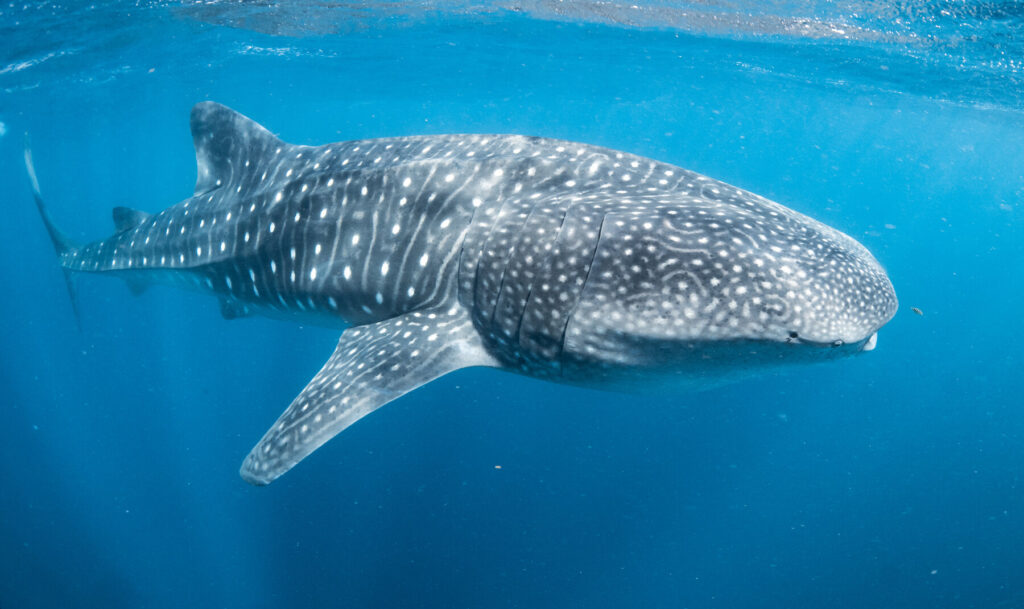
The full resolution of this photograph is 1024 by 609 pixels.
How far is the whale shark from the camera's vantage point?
3340 millimetres

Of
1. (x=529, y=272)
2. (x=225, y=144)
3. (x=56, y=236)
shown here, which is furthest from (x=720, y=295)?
(x=56, y=236)

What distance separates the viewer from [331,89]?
99.4 ft

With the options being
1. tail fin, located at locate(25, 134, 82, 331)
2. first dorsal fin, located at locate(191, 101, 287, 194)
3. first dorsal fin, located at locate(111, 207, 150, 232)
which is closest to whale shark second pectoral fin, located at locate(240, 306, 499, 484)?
first dorsal fin, located at locate(191, 101, 287, 194)

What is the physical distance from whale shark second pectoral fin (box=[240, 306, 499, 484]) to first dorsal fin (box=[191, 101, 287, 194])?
2.98 metres

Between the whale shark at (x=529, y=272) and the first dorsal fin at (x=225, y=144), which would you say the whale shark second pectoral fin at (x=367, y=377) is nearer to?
the whale shark at (x=529, y=272)

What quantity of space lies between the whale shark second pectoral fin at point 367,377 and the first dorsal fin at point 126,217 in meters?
5.40

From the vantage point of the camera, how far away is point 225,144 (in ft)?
21.8

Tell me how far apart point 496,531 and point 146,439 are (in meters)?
9.91

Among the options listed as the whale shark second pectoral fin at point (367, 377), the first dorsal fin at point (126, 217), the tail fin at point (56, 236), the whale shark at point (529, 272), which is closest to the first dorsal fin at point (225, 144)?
the whale shark at point (529, 272)

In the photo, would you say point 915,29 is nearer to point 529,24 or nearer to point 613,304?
point 529,24

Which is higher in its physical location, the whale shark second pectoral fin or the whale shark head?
the whale shark head

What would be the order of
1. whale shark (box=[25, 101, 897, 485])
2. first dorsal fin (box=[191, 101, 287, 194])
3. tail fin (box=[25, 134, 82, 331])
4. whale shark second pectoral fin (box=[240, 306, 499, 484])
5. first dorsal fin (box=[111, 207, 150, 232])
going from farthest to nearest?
1. tail fin (box=[25, 134, 82, 331])
2. first dorsal fin (box=[111, 207, 150, 232])
3. first dorsal fin (box=[191, 101, 287, 194])
4. whale shark second pectoral fin (box=[240, 306, 499, 484])
5. whale shark (box=[25, 101, 897, 485])

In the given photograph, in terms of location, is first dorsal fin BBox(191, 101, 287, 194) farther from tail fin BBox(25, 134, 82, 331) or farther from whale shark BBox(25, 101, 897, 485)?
tail fin BBox(25, 134, 82, 331)

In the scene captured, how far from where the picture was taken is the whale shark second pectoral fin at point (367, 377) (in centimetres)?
382
